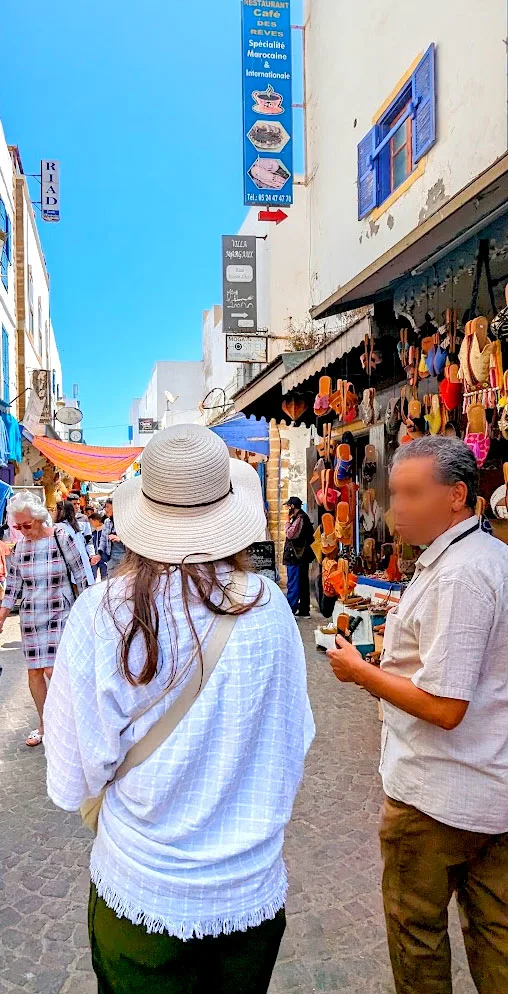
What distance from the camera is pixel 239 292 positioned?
1227 cm

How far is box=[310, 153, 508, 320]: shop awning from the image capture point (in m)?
2.96

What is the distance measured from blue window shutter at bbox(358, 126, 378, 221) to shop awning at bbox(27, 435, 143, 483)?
8.41 metres

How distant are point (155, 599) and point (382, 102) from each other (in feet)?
20.0

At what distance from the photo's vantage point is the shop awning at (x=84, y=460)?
1317 centimetres

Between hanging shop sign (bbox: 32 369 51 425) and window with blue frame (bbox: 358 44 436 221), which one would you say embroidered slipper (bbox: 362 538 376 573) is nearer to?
window with blue frame (bbox: 358 44 436 221)

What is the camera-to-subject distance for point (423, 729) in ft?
5.70

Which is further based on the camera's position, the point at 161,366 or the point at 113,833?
the point at 161,366

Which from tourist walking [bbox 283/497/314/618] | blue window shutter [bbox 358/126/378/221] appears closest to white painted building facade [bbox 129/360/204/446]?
tourist walking [bbox 283/497/314/618]

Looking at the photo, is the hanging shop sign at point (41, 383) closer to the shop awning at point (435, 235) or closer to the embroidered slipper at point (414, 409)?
the shop awning at point (435, 235)

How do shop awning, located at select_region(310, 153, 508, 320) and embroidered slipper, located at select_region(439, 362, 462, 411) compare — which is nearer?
shop awning, located at select_region(310, 153, 508, 320)

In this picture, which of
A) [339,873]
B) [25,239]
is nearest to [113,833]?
[339,873]

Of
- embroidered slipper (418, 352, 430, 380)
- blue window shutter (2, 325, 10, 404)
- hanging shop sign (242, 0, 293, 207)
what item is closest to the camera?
embroidered slipper (418, 352, 430, 380)

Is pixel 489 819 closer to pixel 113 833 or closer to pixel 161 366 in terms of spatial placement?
pixel 113 833

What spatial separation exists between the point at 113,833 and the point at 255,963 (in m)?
0.40
